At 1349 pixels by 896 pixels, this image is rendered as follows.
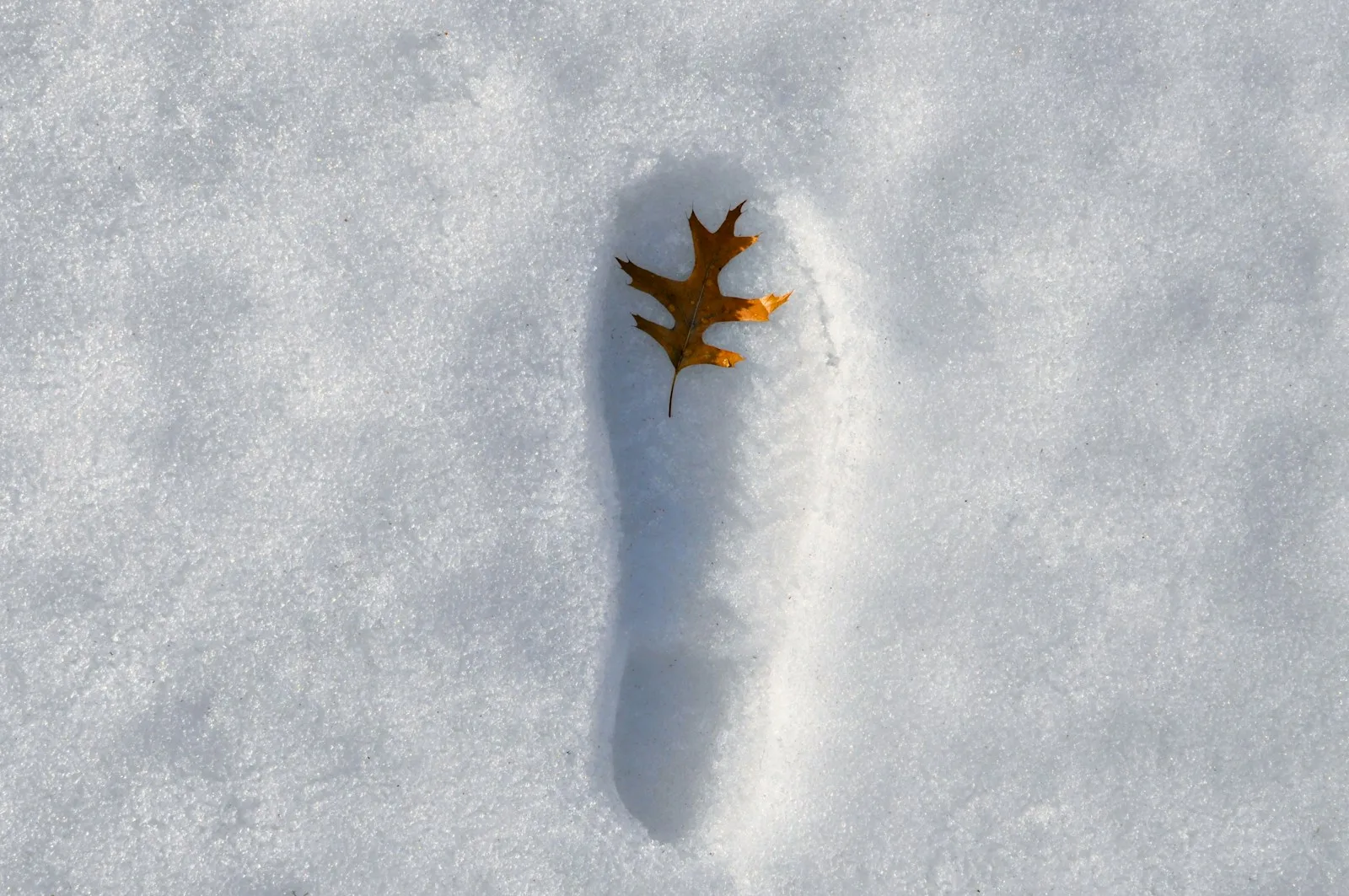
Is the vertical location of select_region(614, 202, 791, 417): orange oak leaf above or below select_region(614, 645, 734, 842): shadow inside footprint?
above

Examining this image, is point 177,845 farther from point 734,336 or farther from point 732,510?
point 734,336

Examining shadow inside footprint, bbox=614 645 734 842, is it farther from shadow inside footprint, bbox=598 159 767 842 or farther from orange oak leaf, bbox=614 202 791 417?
orange oak leaf, bbox=614 202 791 417

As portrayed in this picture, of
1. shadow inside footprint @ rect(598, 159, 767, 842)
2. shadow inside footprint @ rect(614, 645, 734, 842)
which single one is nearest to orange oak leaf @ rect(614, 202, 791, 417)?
shadow inside footprint @ rect(598, 159, 767, 842)

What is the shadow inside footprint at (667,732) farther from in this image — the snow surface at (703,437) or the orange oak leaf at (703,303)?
the orange oak leaf at (703,303)

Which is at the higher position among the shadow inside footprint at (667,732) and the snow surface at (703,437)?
the snow surface at (703,437)

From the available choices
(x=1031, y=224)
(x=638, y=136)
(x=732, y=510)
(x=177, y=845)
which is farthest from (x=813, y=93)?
(x=177, y=845)

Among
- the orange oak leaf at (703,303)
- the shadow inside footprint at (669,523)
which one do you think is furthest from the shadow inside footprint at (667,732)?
the orange oak leaf at (703,303)
